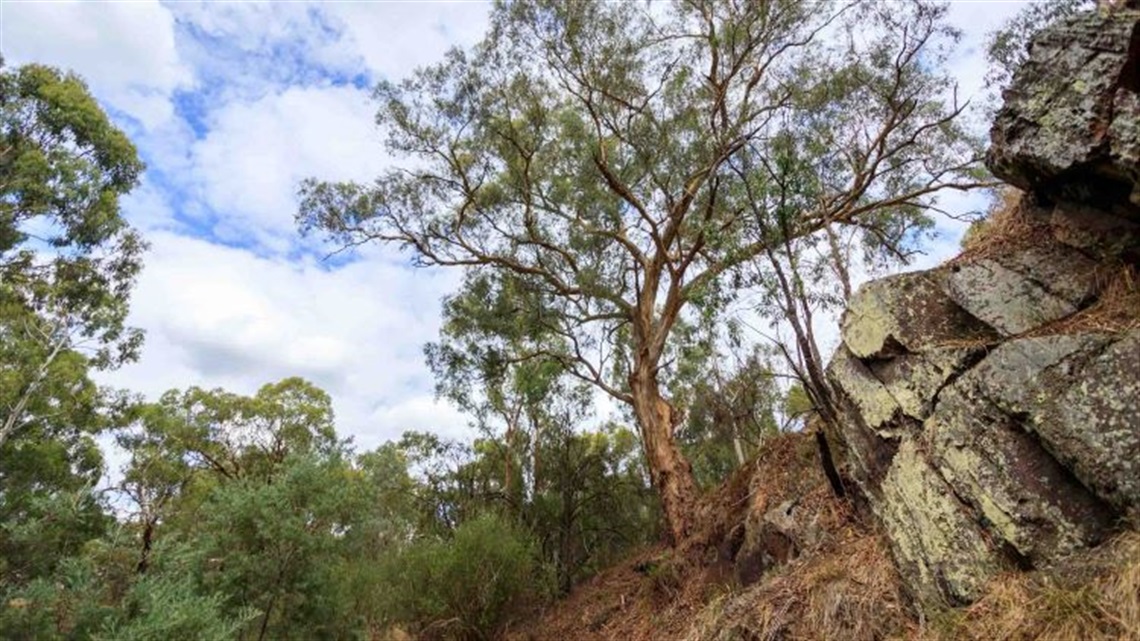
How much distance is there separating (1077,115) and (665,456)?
24.9 ft

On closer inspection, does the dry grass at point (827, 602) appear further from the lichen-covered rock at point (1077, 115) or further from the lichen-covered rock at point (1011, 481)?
the lichen-covered rock at point (1077, 115)

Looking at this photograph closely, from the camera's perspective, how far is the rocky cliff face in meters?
3.51

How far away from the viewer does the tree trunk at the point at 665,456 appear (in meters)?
10.2

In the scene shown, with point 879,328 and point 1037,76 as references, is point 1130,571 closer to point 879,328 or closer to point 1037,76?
point 879,328

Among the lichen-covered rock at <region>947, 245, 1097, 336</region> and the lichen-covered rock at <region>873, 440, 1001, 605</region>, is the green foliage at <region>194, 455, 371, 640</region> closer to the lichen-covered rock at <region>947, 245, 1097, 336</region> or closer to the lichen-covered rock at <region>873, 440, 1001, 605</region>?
the lichen-covered rock at <region>873, 440, 1001, 605</region>

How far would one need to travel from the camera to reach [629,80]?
1153 cm

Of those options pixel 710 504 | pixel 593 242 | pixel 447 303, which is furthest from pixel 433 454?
pixel 710 504

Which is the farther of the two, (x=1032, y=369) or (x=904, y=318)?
(x=904, y=318)

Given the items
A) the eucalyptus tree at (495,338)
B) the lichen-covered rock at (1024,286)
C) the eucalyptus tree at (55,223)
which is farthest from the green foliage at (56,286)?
the lichen-covered rock at (1024,286)

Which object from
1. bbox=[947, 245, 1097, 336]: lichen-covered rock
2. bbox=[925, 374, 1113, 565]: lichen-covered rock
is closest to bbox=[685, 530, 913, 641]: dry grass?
bbox=[925, 374, 1113, 565]: lichen-covered rock

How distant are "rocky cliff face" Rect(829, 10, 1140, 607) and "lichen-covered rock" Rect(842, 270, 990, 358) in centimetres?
1

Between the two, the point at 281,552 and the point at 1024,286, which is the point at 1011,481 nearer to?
the point at 1024,286

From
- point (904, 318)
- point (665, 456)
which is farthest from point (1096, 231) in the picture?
point (665, 456)

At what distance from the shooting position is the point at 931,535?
4047mm
